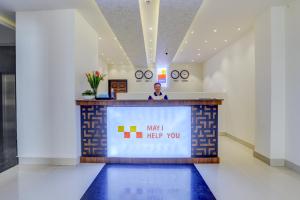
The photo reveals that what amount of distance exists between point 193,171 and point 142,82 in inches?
333

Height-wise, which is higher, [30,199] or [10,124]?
[10,124]

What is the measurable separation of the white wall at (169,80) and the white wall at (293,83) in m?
7.40

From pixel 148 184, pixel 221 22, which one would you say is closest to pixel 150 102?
pixel 148 184

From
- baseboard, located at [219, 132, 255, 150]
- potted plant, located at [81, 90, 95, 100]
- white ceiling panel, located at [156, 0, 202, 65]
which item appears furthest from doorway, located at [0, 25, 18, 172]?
baseboard, located at [219, 132, 255, 150]

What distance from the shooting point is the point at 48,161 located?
4.66 m

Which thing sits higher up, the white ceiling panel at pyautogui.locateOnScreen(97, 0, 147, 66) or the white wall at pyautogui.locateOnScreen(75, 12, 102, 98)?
the white ceiling panel at pyautogui.locateOnScreen(97, 0, 147, 66)

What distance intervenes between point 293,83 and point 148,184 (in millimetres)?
3455

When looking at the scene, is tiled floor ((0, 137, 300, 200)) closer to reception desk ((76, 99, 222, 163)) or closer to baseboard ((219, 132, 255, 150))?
reception desk ((76, 99, 222, 163))

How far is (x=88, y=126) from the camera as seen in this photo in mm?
4750

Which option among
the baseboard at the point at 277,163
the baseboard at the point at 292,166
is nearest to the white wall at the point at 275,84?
the baseboard at the point at 277,163

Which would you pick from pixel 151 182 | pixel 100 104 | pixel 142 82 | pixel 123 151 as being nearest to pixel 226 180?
pixel 151 182

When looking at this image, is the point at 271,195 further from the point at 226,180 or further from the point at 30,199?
the point at 30,199

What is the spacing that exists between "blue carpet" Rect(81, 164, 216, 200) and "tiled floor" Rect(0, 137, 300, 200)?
168 mm

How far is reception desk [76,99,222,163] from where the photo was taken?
458 centimetres
